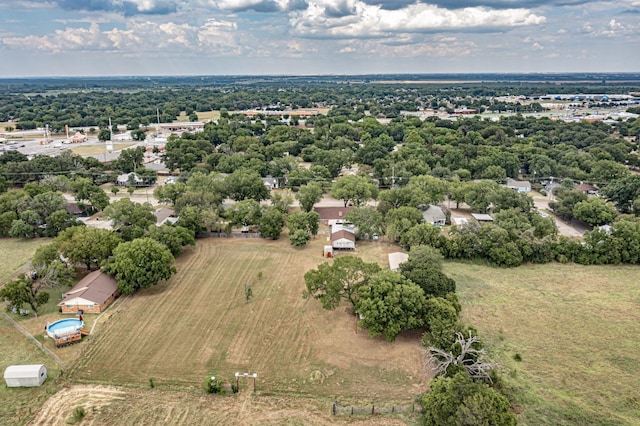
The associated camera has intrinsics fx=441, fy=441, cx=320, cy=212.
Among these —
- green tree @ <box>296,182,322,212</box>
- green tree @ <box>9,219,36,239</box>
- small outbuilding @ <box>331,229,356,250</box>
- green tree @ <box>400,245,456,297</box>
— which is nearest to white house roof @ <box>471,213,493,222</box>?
small outbuilding @ <box>331,229,356,250</box>

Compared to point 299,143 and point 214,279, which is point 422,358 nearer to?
point 214,279

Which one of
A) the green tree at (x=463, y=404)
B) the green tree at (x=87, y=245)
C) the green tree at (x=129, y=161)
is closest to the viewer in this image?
the green tree at (x=463, y=404)

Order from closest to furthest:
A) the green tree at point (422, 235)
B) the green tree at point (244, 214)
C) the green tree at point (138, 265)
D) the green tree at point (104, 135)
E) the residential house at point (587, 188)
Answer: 1. the green tree at point (138, 265)
2. the green tree at point (422, 235)
3. the green tree at point (244, 214)
4. the residential house at point (587, 188)
5. the green tree at point (104, 135)

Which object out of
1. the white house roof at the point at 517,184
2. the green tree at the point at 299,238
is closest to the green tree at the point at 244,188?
the green tree at the point at 299,238

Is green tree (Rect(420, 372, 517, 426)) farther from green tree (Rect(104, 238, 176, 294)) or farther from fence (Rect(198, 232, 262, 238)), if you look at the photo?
fence (Rect(198, 232, 262, 238))

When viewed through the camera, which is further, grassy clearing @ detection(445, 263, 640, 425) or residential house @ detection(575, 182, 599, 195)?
residential house @ detection(575, 182, 599, 195)

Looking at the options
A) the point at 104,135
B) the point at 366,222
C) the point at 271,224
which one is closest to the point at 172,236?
the point at 271,224

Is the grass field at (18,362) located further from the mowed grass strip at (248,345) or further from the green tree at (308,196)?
the green tree at (308,196)
